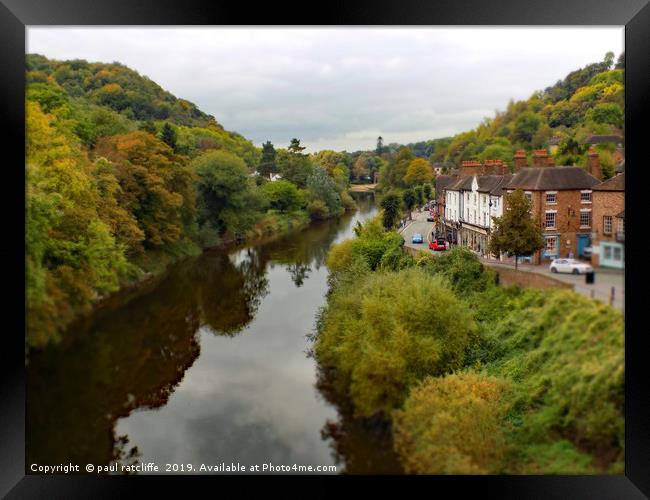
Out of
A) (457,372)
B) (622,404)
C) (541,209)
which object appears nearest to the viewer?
(622,404)

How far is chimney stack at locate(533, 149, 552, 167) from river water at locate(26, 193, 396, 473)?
4135 mm

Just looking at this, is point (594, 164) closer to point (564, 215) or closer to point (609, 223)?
point (564, 215)

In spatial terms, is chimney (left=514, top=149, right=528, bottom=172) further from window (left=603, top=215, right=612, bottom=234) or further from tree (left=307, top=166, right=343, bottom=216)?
tree (left=307, top=166, right=343, bottom=216)

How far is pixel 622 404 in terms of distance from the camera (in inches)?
231

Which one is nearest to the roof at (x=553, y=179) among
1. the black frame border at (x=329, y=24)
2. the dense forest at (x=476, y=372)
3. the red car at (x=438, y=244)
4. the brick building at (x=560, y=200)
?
the brick building at (x=560, y=200)

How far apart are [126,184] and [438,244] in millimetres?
5392

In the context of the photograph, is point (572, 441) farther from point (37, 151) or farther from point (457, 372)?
point (37, 151)

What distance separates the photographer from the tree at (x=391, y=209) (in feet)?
38.2

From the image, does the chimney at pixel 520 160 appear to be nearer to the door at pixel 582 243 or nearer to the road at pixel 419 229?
the door at pixel 582 243

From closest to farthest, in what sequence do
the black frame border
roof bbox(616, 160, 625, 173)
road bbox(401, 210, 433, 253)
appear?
the black frame border, roof bbox(616, 160, 625, 173), road bbox(401, 210, 433, 253)

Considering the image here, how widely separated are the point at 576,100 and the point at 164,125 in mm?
5949

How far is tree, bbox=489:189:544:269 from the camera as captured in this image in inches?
317

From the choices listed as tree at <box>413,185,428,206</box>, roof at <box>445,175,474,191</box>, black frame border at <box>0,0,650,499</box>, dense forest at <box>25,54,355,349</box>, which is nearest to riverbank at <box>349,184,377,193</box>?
dense forest at <box>25,54,355,349</box>

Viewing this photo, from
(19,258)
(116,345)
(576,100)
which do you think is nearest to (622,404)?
(576,100)
